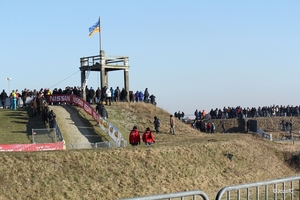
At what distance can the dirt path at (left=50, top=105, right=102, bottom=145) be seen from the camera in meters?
Answer: 31.1

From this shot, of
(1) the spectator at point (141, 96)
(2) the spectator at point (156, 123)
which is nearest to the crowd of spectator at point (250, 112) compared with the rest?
(1) the spectator at point (141, 96)

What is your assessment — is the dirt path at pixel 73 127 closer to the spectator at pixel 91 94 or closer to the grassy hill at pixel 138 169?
the grassy hill at pixel 138 169

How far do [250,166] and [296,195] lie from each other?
57.4ft

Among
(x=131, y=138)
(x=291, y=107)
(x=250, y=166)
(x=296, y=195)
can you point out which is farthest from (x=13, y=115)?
(x=291, y=107)

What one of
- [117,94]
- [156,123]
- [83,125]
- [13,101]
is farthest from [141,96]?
[13,101]

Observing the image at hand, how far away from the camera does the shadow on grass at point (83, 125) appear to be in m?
31.7

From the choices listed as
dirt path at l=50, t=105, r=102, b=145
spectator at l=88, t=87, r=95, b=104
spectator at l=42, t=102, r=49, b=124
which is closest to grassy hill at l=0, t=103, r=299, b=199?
dirt path at l=50, t=105, r=102, b=145

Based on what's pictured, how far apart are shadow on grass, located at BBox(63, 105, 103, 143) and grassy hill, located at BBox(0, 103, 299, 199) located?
33.0 inches

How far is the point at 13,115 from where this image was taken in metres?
35.8

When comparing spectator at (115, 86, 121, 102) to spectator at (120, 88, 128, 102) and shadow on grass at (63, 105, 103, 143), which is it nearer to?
spectator at (120, 88, 128, 102)

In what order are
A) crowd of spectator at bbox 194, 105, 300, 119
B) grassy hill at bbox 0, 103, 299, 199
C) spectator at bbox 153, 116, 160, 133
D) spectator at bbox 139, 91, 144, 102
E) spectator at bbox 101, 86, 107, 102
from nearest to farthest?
grassy hill at bbox 0, 103, 299, 199
spectator at bbox 153, 116, 160, 133
spectator at bbox 101, 86, 107, 102
spectator at bbox 139, 91, 144, 102
crowd of spectator at bbox 194, 105, 300, 119

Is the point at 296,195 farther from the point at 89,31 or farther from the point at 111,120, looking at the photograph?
the point at 89,31

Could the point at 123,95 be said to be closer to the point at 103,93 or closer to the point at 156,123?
the point at 103,93

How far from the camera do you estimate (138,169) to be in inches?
915
